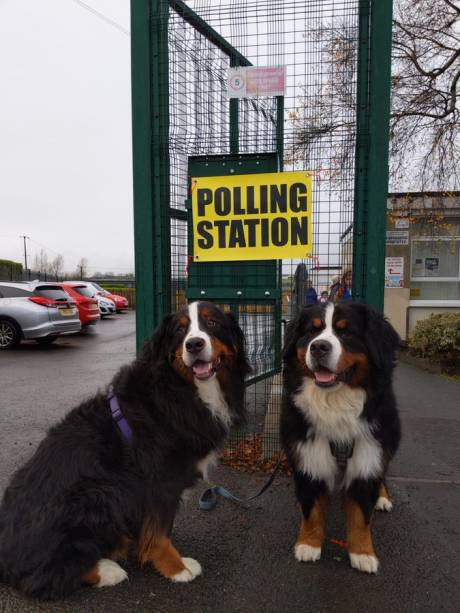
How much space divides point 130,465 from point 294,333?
120 centimetres

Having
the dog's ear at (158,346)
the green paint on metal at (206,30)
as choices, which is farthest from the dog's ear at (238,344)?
the green paint on metal at (206,30)

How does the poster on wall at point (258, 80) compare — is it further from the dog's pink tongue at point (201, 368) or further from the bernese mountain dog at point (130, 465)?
the dog's pink tongue at point (201, 368)

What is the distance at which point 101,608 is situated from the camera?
7.50 ft

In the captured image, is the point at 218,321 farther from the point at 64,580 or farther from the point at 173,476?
the point at 64,580

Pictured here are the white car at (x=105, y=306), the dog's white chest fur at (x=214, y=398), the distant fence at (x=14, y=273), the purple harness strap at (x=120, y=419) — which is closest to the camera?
the purple harness strap at (x=120, y=419)

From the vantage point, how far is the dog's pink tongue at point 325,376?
2479 mm

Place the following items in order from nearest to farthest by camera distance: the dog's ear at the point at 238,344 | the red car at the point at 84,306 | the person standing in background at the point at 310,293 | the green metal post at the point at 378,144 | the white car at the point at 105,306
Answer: the dog's ear at the point at 238,344 < the green metal post at the point at 378,144 < the person standing in background at the point at 310,293 < the red car at the point at 84,306 < the white car at the point at 105,306

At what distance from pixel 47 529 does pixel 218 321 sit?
4.62 ft

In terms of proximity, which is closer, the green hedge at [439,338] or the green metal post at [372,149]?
the green metal post at [372,149]

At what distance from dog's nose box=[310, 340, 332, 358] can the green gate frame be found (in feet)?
4.62

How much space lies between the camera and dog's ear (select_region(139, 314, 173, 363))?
2.66 meters

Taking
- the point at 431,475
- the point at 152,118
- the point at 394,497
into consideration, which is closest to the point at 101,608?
the point at 394,497

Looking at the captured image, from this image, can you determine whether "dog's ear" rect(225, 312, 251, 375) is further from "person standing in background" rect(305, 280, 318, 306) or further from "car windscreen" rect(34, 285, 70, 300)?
"car windscreen" rect(34, 285, 70, 300)

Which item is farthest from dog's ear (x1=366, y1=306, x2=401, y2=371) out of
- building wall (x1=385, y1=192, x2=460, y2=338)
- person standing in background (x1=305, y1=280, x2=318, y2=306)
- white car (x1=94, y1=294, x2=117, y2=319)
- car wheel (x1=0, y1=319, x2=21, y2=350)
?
white car (x1=94, y1=294, x2=117, y2=319)
